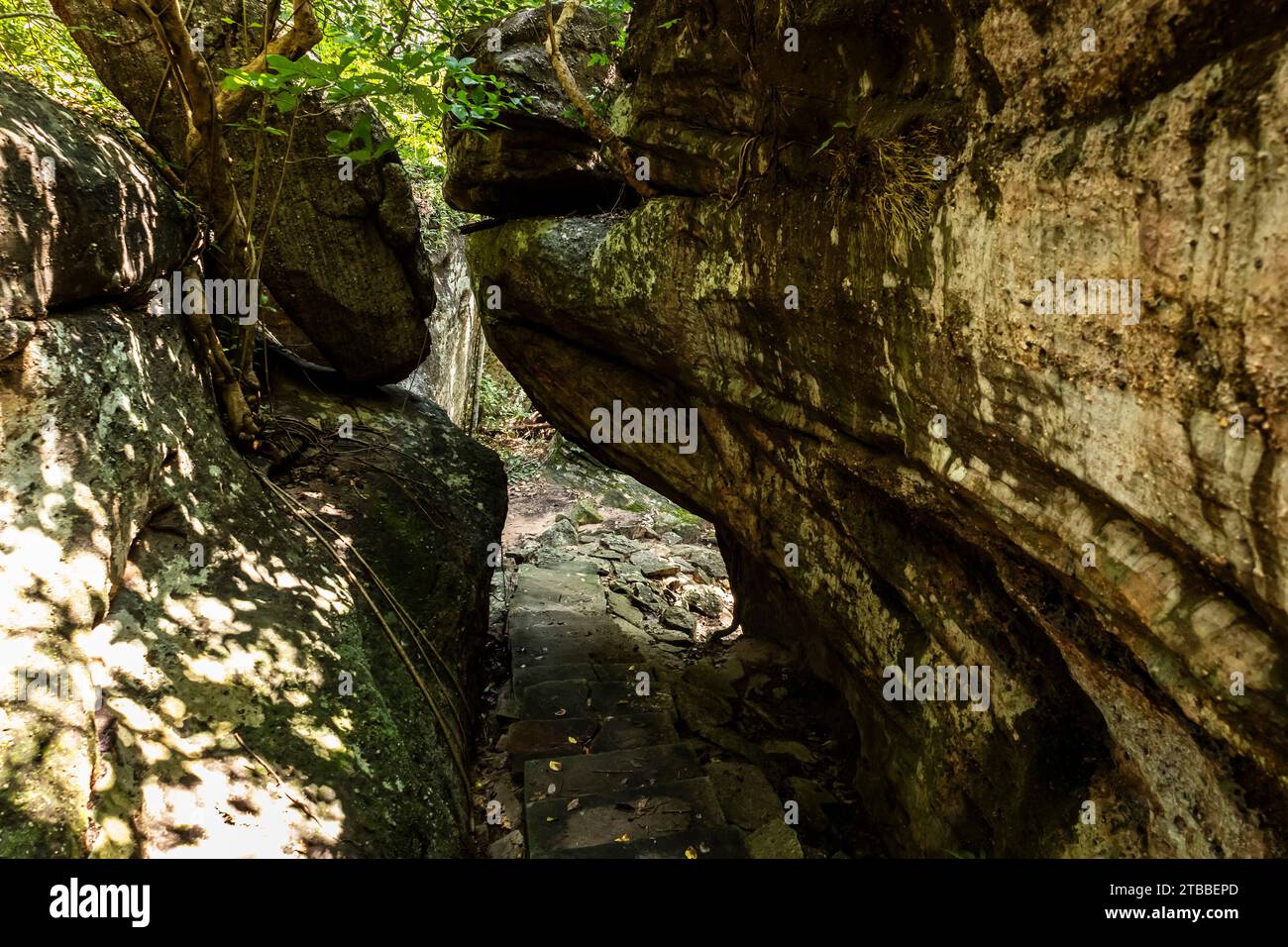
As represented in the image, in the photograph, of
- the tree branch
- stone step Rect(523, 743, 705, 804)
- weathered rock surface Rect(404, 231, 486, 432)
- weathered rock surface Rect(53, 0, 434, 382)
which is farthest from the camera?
weathered rock surface Rect(404, 231, 486, 432)

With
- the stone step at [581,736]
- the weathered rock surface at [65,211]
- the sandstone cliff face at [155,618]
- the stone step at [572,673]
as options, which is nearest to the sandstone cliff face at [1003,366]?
the stone step at [581,736]

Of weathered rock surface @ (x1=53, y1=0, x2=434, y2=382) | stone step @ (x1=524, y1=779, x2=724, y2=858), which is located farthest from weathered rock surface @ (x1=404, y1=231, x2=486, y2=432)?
stone step @ (x1=524, y1=779, x2=724, y2=858)

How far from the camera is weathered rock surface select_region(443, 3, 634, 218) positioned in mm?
7332

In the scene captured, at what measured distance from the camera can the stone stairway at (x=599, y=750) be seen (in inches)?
202

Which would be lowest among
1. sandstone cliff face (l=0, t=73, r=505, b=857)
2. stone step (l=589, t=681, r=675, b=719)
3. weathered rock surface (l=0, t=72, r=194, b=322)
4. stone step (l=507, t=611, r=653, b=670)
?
stone step (l=589, t=681, r=675, b=719)

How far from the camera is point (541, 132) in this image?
7434 millimetres

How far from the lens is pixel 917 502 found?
14.1 ft

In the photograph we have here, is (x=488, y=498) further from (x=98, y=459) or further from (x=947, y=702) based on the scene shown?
(x=947, y=702)

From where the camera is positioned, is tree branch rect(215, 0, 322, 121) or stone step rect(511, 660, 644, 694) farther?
stone step rect(511, 660, 644, 694)

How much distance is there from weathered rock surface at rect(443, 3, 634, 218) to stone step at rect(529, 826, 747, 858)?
20.6ft

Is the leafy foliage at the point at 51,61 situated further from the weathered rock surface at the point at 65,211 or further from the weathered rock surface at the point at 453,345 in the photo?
the weathered rock surface at the point at 453,345

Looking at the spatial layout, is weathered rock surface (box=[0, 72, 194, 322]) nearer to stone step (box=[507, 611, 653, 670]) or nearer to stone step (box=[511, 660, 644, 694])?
stone step (box=[511, 660, 644, 694])

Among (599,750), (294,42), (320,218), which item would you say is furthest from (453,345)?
(599,750)

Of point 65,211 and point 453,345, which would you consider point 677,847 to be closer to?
point 65,211
